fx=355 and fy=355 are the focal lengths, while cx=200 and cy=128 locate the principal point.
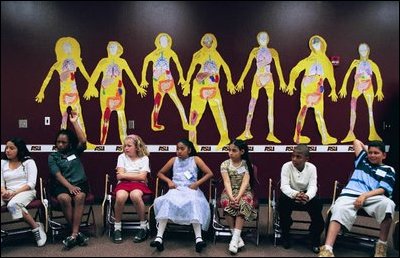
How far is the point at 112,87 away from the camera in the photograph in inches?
189

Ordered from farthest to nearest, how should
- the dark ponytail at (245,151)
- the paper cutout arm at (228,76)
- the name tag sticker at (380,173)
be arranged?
the paper cutout arm at (228,76)
the dark ponytail at (245,151)
the name tag sticker at (380,173)

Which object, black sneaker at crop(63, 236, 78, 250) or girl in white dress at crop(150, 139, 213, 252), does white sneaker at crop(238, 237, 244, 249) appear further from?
black sneaker at crop(63, 236, 78, 250)

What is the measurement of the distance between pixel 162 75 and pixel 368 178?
2.82 metres

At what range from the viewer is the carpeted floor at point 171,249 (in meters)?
3.32

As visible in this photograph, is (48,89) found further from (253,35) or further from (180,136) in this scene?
(253,35)

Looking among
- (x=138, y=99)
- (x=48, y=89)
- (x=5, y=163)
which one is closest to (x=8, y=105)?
(x=48, y=89)

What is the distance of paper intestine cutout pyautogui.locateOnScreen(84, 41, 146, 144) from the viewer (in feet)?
15.7

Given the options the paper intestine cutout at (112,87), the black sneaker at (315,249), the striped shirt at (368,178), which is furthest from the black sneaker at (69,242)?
the striped shirt at (368,178)

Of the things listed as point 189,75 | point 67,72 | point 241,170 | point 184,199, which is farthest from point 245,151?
point 67,72

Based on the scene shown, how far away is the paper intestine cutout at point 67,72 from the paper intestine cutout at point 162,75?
0.90 meters

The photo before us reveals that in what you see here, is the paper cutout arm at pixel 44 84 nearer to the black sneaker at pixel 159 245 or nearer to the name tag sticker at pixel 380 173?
the black sneaker at pixel 159 245

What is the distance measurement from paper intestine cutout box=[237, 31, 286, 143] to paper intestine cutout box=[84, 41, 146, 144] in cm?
148

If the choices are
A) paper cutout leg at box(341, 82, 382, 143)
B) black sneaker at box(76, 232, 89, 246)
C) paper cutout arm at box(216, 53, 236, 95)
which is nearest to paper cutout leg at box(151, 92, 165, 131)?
paper cutout arm at box(216, 53, 236, 95)

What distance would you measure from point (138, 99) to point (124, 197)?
1635 mm
